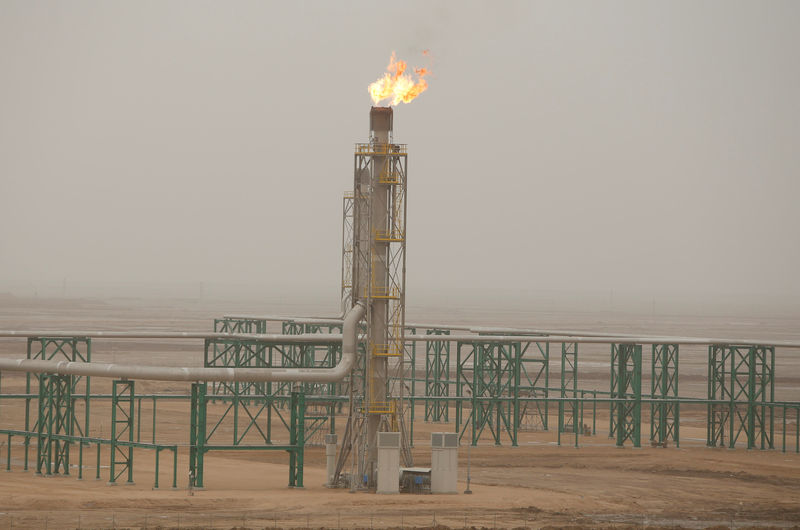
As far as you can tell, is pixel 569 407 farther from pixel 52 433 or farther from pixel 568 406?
pixel 52 433

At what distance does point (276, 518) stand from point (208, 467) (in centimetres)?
1254

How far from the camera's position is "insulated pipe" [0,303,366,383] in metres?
40.9

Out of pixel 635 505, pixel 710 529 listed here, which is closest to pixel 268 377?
pixel 635 505

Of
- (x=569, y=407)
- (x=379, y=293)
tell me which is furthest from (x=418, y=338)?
(x=569, y=407)

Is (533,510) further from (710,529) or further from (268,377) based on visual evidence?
(268,377)

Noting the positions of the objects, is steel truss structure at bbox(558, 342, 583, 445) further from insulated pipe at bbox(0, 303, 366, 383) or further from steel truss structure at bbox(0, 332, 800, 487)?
insulated pipe at bbox(0, 303, 366, 383)

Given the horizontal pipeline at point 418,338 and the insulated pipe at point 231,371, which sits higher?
the horizontal pipeline at point 418,338

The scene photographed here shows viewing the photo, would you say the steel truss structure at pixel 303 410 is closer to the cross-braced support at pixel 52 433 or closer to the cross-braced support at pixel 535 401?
the cross-braced support at pixel 52 433

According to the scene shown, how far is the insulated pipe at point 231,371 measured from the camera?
134 ft

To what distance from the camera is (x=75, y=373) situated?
42.8 metres

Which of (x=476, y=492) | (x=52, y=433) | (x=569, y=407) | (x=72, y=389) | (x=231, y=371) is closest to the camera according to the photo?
(x=476, y=492)

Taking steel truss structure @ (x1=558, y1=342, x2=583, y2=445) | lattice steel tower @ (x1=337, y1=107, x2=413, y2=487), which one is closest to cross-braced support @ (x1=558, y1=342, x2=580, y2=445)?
steel truss structure @ (x1=558, y1=342, x2=583, y2=445)

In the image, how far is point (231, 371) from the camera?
4150 centimetres

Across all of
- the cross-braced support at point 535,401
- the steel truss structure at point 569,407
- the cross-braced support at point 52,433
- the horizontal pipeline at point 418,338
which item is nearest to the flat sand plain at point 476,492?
the cross-braced support at point 52,433
